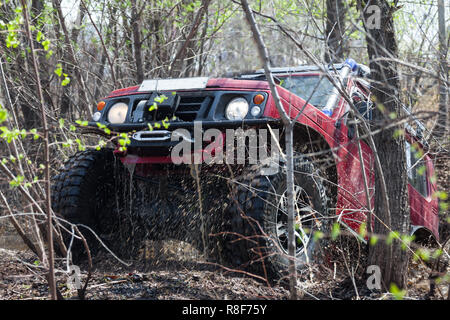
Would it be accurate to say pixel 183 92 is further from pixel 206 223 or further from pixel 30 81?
pixel 30 81

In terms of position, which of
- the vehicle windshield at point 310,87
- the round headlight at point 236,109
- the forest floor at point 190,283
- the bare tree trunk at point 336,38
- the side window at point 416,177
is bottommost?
the forest floor at point 190,283

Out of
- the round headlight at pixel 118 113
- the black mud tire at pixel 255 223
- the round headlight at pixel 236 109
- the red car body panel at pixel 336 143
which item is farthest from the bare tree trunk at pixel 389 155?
the round headlight at pixel 118 113

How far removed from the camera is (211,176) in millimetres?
4426

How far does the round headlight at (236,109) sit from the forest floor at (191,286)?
3.86ft

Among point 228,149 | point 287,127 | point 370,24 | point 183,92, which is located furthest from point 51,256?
point 370,24

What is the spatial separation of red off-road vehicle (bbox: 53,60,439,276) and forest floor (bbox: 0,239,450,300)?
7.0 inches

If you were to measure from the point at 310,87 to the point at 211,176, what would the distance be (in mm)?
1592

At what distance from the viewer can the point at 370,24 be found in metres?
4.04

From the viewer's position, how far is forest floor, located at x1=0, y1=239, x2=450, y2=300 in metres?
3.58

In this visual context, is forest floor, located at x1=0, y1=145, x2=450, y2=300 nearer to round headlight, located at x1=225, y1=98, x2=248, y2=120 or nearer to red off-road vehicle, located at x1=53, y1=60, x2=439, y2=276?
red off-road vehicle, located at x1=53, y1=60, x2=439, y2=276

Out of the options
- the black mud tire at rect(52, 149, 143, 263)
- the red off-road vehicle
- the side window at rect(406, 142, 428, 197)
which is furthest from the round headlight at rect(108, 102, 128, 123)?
the side window at rect(406, 142, 428, 197)

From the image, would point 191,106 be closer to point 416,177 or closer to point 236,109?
point 236,109

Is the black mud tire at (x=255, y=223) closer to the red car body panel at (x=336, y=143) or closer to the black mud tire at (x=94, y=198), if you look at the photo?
the red car body panel at (x=336, y=143)

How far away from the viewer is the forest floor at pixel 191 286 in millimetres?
3582
